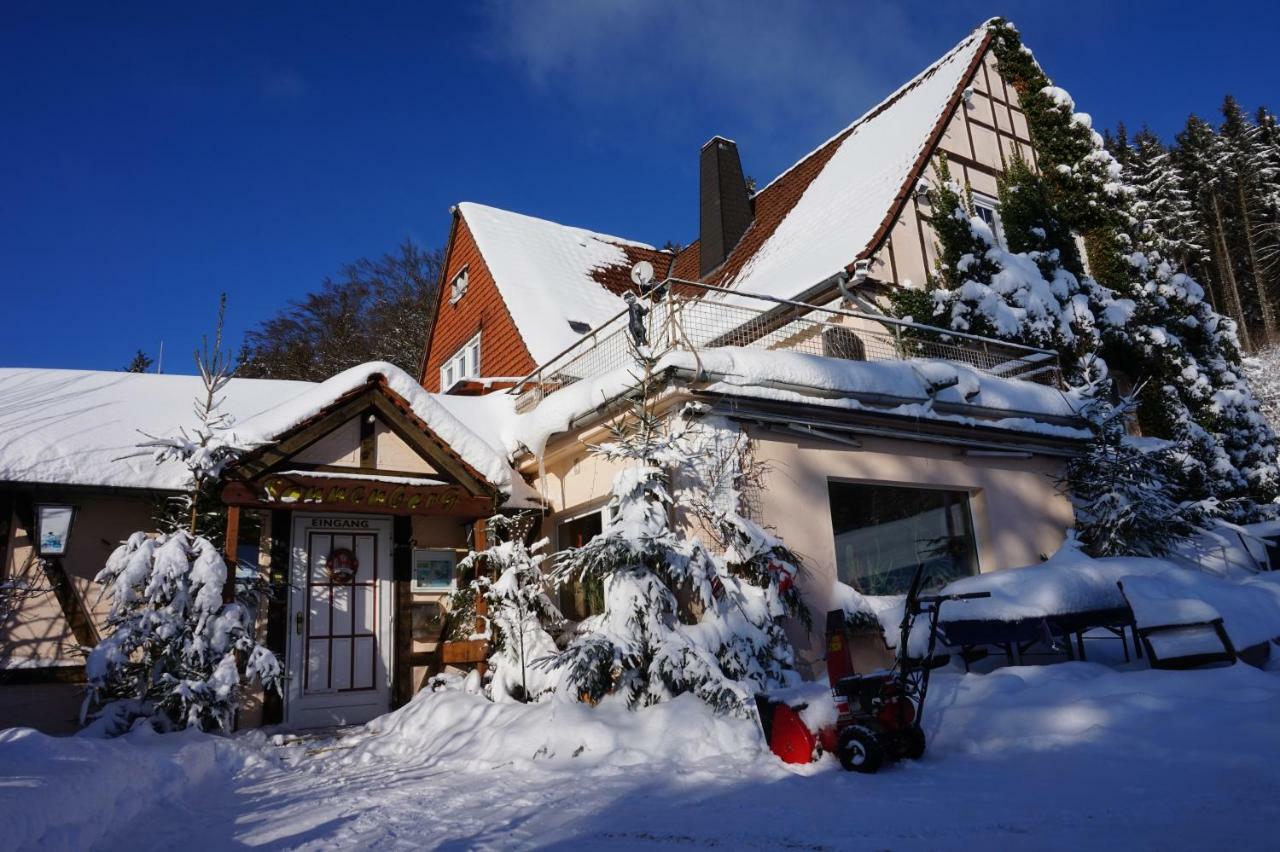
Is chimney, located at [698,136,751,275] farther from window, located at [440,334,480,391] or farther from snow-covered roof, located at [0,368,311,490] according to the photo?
snow-covered roof, located at [0,368,311,490]

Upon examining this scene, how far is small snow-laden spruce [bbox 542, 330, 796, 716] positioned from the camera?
675 centimetres

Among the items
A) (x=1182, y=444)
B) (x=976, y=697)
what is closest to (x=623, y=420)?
(x=976, y=697)

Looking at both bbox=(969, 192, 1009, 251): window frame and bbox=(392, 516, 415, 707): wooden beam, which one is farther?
bbox=(969, 192, 1009, 251): window frame

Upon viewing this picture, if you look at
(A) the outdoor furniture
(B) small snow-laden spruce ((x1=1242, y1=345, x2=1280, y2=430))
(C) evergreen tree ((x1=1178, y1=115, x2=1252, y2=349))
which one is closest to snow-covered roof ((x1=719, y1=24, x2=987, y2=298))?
(A) the outdoor furniture

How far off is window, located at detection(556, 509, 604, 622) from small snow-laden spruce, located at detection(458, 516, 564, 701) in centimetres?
101

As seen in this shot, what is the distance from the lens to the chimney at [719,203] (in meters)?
17.3

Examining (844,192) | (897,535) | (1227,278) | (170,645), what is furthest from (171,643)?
(1227,278)

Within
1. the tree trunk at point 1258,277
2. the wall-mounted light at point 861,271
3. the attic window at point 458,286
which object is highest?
the tree trunk at point 1258,277

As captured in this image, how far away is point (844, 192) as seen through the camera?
15.1 m

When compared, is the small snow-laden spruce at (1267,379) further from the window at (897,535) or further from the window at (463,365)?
the window at (463,365)

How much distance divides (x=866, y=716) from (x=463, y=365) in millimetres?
14958

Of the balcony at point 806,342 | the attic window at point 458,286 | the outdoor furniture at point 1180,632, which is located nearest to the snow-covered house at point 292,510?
the balcony at point 806,342

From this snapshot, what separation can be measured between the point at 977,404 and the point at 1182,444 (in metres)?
7.54

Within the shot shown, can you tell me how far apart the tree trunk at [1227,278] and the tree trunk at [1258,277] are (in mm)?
724
